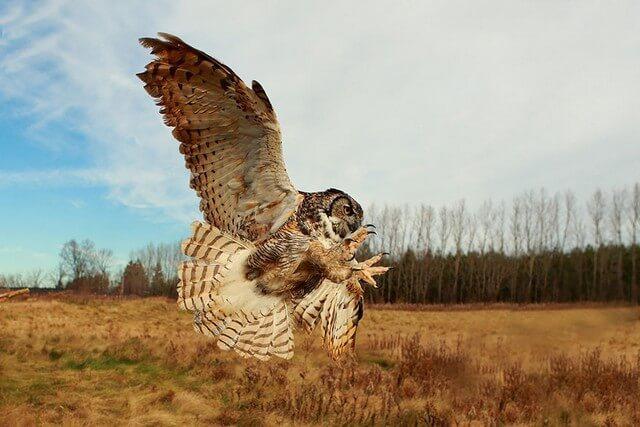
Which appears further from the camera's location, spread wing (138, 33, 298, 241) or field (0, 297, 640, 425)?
field (0, 297, 640, 425)

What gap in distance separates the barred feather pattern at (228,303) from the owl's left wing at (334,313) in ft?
0.52

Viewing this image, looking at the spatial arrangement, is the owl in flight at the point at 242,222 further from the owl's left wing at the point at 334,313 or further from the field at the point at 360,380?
the field at the point at 360,380

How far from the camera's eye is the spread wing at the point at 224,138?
2373 mm

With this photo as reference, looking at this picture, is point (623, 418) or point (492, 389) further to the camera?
point (492, 389)

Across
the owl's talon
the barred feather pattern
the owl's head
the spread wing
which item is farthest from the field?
the owl's talon

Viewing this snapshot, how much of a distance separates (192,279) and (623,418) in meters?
9.70

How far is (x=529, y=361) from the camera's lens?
11.2m

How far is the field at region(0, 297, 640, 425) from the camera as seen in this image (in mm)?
8570

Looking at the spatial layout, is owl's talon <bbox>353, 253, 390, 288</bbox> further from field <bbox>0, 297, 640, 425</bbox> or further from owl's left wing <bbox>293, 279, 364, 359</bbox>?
field <bbox>0, 297, 640, 425</bbox>

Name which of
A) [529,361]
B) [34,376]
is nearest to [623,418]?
[529,361]

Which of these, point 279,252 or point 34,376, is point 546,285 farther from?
point 279,252

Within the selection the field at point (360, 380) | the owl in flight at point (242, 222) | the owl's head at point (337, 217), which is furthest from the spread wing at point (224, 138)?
the field at point (360, 380)

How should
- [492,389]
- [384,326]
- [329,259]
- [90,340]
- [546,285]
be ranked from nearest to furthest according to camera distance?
[329,259] → [492,389] → [90,340] → [384,326] → [546,285]

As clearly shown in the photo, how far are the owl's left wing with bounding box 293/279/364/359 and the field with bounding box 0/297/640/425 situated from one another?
20.3ft
